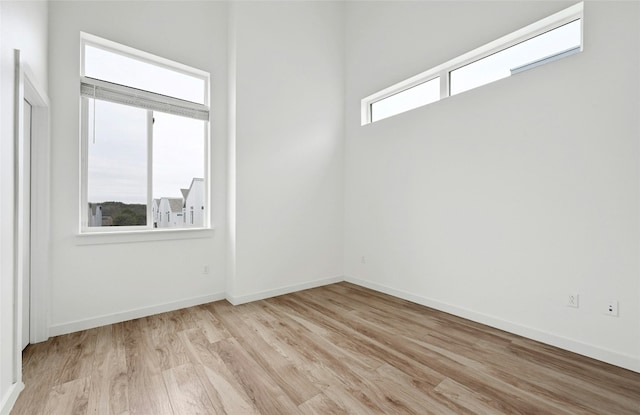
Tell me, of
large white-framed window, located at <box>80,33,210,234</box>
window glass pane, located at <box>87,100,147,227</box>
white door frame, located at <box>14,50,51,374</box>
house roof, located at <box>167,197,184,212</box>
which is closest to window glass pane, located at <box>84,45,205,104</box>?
large white-framed window, located at <box>80,33,210,234</box>

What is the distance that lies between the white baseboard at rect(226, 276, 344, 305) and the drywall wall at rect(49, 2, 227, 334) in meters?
0.30

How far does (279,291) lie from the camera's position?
3.57m

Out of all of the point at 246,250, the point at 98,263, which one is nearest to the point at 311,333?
the point at 246,250

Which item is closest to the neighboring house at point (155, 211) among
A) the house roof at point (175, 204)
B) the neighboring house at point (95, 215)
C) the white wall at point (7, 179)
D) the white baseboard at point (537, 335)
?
the house roof at point (175, 204)

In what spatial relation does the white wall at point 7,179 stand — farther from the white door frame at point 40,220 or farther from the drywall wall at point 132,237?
the drywall wall at point 132,237

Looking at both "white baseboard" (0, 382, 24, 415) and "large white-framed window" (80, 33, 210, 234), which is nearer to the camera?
"white baseboard" (0, 382, 24, 415)

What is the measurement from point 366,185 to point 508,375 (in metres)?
2.61

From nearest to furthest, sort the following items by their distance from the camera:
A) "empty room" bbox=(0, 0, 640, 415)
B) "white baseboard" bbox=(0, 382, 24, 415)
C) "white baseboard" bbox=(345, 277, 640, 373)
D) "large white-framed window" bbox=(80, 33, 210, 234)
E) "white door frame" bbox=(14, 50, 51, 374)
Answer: "white baseboard" bbox=(0, 382, 24, 415) → "empty room" bbox=(0, 0, 640, 415) → "white baseboard" bbox=(345, 277, 640, 373) → "white door frame" bbox=(14, 50, 51, 374) → "large white-framed window" bbox=(80, 33, 210, 234)

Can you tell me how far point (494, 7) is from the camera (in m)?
2.61

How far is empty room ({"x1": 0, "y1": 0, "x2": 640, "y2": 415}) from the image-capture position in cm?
176

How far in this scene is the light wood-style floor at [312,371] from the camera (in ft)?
5.19

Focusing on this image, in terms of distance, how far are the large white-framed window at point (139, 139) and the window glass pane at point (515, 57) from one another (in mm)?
2939

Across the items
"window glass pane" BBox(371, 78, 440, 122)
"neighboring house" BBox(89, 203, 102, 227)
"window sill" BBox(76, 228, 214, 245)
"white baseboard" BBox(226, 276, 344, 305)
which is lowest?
"white baseboard" BBox(226, 276, 344, 305)

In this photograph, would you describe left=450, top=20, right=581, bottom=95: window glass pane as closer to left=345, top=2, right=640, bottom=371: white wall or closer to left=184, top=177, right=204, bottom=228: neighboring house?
left=345, top=2, right=640, bottom=371: white wall
